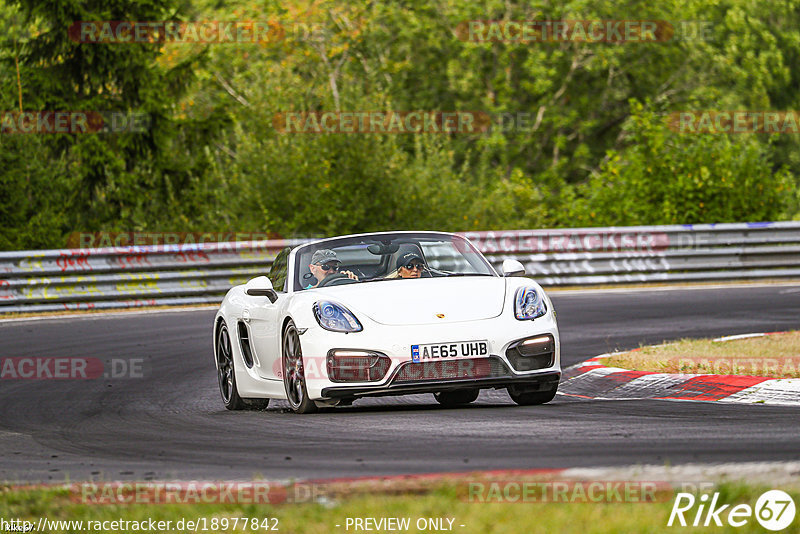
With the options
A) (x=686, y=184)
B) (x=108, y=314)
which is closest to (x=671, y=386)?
(x=108, y=314)

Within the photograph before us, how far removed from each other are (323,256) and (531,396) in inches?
75.5

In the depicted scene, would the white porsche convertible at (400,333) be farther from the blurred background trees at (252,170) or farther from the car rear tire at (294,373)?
the blurred background trees at (252,170)

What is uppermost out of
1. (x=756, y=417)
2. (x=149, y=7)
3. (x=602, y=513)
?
(x=149, y=7)

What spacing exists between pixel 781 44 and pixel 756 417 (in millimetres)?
44907

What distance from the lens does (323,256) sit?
32.7 feet

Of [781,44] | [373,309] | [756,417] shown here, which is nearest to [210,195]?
[373,309]

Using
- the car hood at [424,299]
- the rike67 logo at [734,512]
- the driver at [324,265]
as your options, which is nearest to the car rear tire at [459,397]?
the car hood at [424,299]

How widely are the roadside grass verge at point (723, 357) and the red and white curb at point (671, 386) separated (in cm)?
19

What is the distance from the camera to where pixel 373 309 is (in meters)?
8.77

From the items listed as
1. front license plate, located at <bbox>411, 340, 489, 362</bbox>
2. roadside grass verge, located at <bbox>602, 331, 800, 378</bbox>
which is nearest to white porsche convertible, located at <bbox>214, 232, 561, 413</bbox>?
front license plate, located at <bbox>411, 340, 489, 362</bbox>

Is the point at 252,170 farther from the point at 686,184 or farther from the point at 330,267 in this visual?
the point at 330,267

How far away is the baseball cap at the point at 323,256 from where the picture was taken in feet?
32.5

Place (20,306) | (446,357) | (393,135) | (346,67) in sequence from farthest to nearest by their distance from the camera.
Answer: (346,67), (393,135), (20,306), (446,357)

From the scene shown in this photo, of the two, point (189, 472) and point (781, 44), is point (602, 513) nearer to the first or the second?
point (189, 472)
